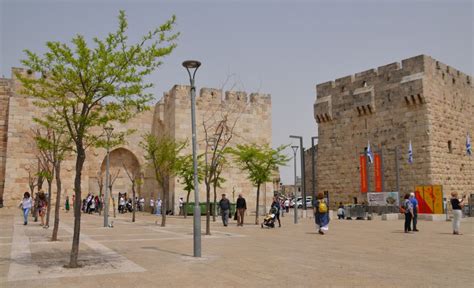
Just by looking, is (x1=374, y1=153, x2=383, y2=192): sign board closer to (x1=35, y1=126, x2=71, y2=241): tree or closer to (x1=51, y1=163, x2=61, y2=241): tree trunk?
(x1=35, y1=126, x2=71, y2=241): tree

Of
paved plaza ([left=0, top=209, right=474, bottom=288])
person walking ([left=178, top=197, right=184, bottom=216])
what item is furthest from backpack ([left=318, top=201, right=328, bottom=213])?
person walking ([left=178, top=197, right=184, bottom=216])

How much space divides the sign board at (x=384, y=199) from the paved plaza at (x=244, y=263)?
1198 cm

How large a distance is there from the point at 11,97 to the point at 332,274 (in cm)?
2798

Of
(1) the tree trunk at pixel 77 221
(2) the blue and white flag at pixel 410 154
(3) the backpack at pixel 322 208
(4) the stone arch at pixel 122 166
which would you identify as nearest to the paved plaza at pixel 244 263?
(1) the tree trunk at pixel 77 221

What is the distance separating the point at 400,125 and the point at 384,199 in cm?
592

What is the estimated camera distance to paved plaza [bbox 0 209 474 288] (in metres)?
6.35

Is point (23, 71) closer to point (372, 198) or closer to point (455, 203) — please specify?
point (372, 198)

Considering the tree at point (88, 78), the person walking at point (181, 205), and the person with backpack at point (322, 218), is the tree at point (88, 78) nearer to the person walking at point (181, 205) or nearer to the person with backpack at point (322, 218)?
the person with backpack at point (322, 218)

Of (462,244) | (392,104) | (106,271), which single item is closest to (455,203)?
(462,244)

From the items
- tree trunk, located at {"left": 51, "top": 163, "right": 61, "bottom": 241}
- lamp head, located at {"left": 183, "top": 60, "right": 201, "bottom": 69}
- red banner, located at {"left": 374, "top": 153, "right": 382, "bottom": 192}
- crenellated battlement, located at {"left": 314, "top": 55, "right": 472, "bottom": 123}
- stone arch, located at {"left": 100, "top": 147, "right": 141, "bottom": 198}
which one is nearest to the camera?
lamp head, located at {"left": 183, "top": 60, "right": 201, "bottom": 69}

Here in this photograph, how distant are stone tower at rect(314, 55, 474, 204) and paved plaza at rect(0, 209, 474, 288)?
604 inches

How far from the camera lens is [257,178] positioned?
20.7 m

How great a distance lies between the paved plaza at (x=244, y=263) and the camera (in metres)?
6.35

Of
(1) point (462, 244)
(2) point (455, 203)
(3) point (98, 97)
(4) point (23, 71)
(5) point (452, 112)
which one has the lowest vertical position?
(1) point (462, 244)
